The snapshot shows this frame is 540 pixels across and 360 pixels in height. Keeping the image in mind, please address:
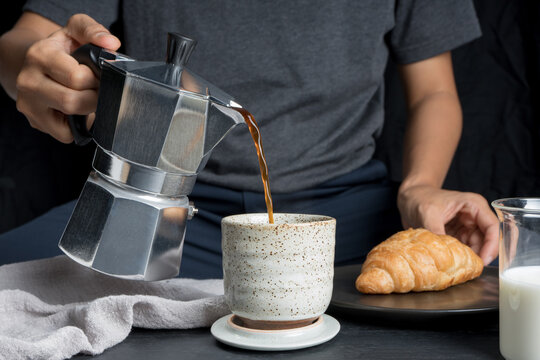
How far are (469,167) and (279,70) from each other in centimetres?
67

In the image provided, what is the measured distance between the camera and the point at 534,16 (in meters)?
1.55

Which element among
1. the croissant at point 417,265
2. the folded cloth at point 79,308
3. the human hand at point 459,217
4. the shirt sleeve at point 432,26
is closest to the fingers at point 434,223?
the human hand at point 459,217

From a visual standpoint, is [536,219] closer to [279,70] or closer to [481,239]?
[481,239]

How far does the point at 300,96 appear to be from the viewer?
1255 millimetres

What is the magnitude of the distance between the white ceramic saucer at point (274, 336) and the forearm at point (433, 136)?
680 millimetres

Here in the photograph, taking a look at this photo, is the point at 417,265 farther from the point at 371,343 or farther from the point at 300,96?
the point at 300,96

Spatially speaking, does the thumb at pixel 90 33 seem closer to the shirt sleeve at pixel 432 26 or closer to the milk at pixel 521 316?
the milk at pixel 521 316

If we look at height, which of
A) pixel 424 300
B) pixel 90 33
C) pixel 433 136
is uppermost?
pixel 90 33

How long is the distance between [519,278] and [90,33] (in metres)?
0.54

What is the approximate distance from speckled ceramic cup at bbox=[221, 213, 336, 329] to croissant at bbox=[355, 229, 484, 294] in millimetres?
166

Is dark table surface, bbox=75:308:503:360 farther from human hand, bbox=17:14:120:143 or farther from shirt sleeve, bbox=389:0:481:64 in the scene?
shirt sleeve, bbox=389:0:481:64

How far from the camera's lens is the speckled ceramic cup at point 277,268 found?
604 millimetres

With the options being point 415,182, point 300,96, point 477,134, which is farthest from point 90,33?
point 477,134

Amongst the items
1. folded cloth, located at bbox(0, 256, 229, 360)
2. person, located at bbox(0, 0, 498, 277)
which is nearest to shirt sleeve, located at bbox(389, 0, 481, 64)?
person, located at bbox(0, 0, 498, 277)
